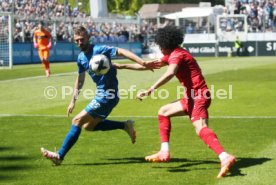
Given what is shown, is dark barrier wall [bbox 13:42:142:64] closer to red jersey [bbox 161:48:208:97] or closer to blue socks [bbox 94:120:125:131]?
A: blue socks [bbox 94:120:125:131]

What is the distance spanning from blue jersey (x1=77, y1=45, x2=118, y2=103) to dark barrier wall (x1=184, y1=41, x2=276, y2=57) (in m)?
45.4

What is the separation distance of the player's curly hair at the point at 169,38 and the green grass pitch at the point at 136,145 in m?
1.65

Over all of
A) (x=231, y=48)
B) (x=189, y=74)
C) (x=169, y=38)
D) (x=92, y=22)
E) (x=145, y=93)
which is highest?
(x=169, y=38)

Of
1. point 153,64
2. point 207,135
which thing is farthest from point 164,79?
point 153,64

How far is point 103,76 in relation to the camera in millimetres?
10242

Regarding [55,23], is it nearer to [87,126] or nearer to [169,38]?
[87,126]

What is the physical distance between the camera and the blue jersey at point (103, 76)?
33.6 feet

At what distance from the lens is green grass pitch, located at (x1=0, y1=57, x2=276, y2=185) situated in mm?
9109

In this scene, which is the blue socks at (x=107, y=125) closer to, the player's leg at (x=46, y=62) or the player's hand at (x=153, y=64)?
the player's hand at (x=153, y=64)

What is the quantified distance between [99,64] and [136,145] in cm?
236

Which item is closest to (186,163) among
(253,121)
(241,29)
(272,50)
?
(253,121)

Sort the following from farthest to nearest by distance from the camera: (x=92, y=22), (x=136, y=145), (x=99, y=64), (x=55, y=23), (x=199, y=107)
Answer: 1. (x=92, y=22)
2. (x=55, y=23)
3. (x=136, y=145)
4. (x=99, y=64)
5. (x=199, y=107)

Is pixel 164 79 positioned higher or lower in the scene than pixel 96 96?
higher

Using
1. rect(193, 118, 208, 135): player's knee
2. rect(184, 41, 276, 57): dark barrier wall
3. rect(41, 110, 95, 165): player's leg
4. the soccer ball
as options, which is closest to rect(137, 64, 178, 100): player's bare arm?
rect(193, 118, 208, 135): player's knee
